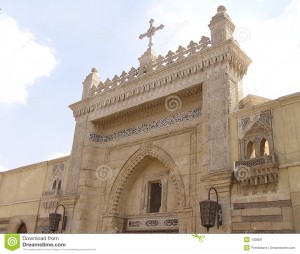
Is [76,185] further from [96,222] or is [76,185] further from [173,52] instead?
[173,52]

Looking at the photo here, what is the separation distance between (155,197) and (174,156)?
1288 mm

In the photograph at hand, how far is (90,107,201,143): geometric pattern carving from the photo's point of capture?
27.8ft

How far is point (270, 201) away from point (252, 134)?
1369 mm

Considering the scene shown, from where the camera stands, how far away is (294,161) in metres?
5.77

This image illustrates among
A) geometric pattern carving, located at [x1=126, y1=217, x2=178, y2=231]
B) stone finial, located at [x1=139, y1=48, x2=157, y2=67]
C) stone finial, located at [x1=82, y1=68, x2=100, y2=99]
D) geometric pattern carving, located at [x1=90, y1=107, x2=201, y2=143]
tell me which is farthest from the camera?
stone finial, located at [x1=82, y1=68, x2=100, y2=99]

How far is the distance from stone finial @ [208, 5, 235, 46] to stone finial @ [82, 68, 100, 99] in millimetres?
4281

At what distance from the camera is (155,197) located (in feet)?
28.7

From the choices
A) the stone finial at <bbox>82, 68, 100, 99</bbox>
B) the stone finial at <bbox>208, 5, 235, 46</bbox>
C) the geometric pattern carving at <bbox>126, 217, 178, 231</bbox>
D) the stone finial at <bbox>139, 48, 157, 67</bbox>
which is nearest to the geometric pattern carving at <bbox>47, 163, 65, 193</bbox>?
the stone finial at <bbox>82, 68, 100, 99</bbox>

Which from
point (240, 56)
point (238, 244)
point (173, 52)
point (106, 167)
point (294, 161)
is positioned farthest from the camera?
point (106, 167)

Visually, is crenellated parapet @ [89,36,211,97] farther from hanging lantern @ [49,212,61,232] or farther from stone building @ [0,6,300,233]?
hanging lantern @ [49,212,61,232]

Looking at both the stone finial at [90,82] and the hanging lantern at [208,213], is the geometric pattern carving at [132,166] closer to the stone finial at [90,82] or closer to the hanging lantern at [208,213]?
the hanging lantern at [208,213]

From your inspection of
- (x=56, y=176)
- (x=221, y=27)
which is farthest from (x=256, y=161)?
(x=56, y=176)

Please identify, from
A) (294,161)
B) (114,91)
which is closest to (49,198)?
(114,91)

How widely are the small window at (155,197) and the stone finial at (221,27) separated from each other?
3.82 metres
